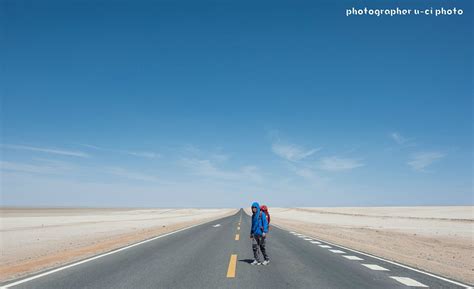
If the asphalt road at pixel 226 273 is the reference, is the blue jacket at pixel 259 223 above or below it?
above

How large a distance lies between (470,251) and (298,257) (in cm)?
1017

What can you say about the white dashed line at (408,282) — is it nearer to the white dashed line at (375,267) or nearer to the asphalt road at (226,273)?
the asphalt road at (226,273)

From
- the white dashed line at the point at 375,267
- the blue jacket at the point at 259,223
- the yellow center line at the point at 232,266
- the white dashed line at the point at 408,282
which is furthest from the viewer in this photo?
the blue jacket at the point at 259,223

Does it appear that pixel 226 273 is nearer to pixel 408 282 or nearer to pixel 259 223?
pixel 259 223

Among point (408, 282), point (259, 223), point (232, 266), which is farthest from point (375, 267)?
point (232, 266)

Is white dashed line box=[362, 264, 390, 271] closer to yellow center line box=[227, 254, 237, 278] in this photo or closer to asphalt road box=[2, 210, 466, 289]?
asphalt road box=[2, 210, 466, 289]

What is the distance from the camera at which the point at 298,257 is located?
1327cm

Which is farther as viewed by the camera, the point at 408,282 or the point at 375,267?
the point at 375,267

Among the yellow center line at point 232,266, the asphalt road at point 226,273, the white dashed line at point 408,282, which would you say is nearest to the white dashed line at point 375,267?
the asphalt road at point 226,273

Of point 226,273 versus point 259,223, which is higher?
point 259,223

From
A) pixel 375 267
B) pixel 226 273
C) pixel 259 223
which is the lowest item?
pixel 226 273

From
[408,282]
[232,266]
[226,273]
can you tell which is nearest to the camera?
[408,282]

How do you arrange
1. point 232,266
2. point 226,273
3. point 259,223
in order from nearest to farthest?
1. point 226,273
2. point 232,266
3. point 259,223

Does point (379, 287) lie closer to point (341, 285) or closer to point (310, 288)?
Result: point (341, 285)
